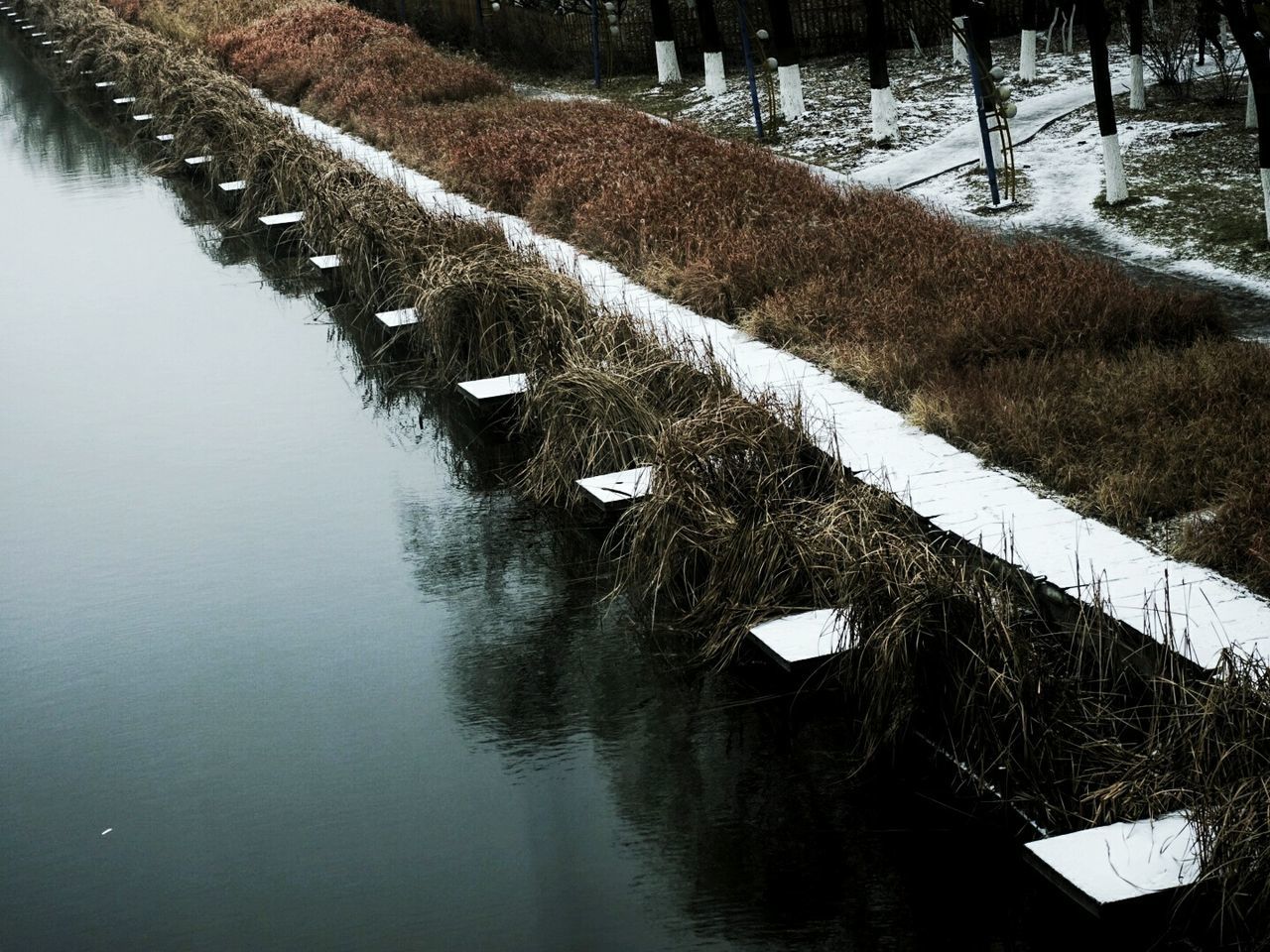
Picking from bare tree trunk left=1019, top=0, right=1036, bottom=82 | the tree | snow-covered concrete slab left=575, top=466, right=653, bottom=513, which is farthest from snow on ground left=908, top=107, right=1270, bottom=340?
snow-covered concrete slab left=575, top=466, right=653, bottom=513

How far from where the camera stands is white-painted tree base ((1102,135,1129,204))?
465 inches

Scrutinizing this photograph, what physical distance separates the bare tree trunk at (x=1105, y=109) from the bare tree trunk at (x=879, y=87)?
3.38m

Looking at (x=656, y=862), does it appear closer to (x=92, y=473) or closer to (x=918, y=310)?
(x=918, y=310)

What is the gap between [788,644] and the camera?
18.0 feet

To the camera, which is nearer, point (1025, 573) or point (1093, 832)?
point (1093, 832)

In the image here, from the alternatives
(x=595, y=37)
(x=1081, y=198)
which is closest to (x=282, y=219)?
(x=1081, y=198)

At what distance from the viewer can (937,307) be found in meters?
8.77

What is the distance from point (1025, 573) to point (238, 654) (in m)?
3.14

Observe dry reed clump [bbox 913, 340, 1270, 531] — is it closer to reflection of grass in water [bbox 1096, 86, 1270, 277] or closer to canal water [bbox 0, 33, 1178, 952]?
canal water [bbox 0, 33, 1178, 952]

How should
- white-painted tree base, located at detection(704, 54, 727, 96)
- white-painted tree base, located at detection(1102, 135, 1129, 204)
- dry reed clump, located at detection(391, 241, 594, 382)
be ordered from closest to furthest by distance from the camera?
1. dry reed clump, located at detection(391, 241, 594, 382)
2. white-painted tree base, located at detection(1102, 135, 1129, 204)
3. white-painted tree base, located at detection(704, 54, 727, 96)

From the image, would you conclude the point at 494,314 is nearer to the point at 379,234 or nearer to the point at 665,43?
the point at 379,234

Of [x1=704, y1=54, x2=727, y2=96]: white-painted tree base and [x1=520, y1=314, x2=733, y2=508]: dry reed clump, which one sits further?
[x1=704, y1=54, x2=727, y2=96]: white-painted tree base

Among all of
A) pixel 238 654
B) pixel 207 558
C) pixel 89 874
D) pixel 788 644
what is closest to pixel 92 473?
pixel 207 558

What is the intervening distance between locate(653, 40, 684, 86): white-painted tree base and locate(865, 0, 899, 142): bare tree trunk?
19.8 feet
